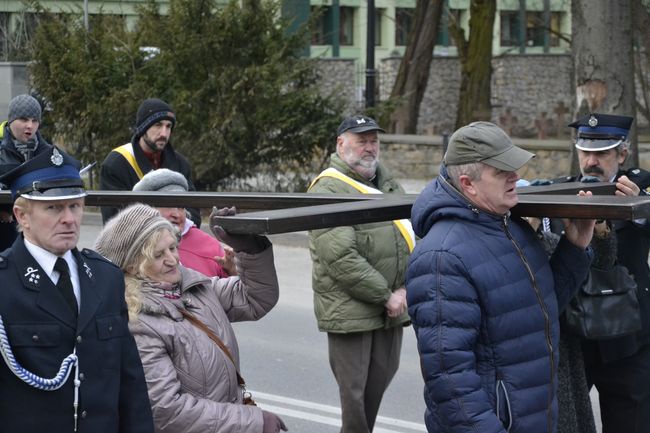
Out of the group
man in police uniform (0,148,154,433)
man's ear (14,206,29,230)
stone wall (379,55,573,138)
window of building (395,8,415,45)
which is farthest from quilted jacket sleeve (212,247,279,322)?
window of building (395,8,415,45)

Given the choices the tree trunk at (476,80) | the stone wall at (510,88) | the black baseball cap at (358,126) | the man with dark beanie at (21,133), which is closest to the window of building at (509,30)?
the stone wall at (510,88)

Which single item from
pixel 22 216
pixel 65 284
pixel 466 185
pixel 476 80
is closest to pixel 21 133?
pixel 22 216

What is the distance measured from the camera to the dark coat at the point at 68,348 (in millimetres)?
3564

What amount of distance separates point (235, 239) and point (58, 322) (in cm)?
78

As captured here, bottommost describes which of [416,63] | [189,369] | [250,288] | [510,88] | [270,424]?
[270,424]

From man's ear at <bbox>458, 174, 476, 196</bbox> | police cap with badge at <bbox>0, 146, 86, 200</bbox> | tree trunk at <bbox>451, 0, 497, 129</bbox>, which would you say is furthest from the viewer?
tree trunk at <bbox>451, 0, 497, 129</bbox>

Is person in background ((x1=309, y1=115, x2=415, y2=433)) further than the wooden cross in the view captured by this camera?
Yes

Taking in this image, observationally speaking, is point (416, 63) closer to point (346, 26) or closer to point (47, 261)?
point (346, 26)

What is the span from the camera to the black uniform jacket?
5.36 m

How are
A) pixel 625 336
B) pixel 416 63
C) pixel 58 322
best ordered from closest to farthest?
pixel 58 322 → pixel 625 336 → pixel 416 63

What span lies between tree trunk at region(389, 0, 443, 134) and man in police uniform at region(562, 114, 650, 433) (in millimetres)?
22558

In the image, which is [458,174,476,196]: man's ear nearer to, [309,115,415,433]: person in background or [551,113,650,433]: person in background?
[551,113,650,433]: person in background

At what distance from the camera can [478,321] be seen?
155 inches

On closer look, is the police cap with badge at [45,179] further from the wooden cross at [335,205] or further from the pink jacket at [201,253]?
the pink jacket at [201,253]
